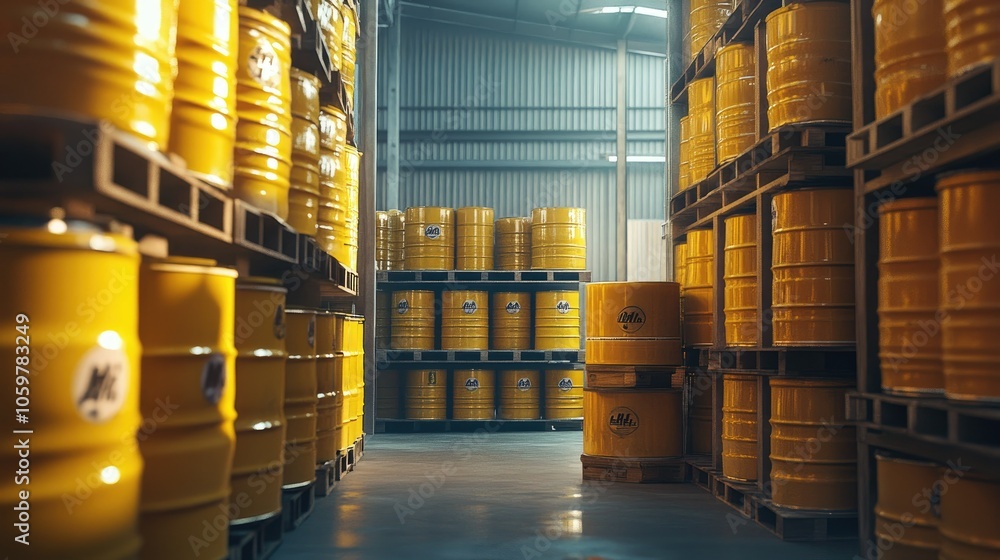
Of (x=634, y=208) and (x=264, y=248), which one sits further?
(x=634, y=208)

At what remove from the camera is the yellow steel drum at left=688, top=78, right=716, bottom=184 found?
7.48m

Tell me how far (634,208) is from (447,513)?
43.2ft

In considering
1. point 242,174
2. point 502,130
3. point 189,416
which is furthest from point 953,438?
point 502,130

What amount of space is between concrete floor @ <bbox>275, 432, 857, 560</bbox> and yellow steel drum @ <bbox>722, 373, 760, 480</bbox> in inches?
11.1

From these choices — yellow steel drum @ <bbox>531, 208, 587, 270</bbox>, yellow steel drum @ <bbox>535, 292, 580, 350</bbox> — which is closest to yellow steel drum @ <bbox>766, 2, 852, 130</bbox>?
yellow steel drum @ <bbox>531, 208, 587, 270</bbox>

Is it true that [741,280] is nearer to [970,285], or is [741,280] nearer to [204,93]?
[970,285]

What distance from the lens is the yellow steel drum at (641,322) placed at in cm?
713

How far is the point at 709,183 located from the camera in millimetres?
6910

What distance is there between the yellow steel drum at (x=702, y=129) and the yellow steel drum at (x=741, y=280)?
1350 millimetres

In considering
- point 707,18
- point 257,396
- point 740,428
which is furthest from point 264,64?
point 707,18

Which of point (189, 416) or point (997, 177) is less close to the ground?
point (997, 177)

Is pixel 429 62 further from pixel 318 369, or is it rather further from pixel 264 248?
pixel 264 248

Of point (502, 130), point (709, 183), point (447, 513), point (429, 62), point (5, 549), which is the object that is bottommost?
point (447, 513)

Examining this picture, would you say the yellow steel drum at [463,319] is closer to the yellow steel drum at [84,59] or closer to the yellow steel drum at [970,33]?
the yellow steel drum at [970,33]
